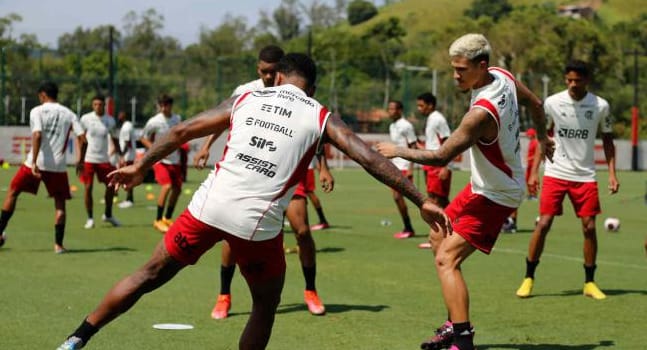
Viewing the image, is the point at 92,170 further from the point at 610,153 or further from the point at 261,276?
the point at 261,276

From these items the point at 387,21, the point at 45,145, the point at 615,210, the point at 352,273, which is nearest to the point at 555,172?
the point at 352,273

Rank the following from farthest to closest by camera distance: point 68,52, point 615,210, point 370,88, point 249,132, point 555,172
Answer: point 370,88 → point 68,52 → point 615,210 → point 555,172 → point 249,132

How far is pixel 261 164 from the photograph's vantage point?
6656mm

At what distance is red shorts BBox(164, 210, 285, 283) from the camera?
265 inches

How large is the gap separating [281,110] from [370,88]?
43.1 meters

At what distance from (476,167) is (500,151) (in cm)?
25

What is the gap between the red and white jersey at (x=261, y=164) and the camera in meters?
6.66

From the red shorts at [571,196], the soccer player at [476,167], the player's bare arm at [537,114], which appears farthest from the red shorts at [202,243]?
the red shorts at [571,196]

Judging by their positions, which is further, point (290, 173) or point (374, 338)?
point (374, 338)

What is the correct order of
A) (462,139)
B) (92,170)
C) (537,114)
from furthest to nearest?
1. (92,170)
2. (537,114)
3. (462,139)

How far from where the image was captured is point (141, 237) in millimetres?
17203

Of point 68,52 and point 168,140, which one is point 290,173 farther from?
point 68,52

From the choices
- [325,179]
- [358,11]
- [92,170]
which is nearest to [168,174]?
[92,170]

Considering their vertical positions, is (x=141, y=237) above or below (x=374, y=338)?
below
